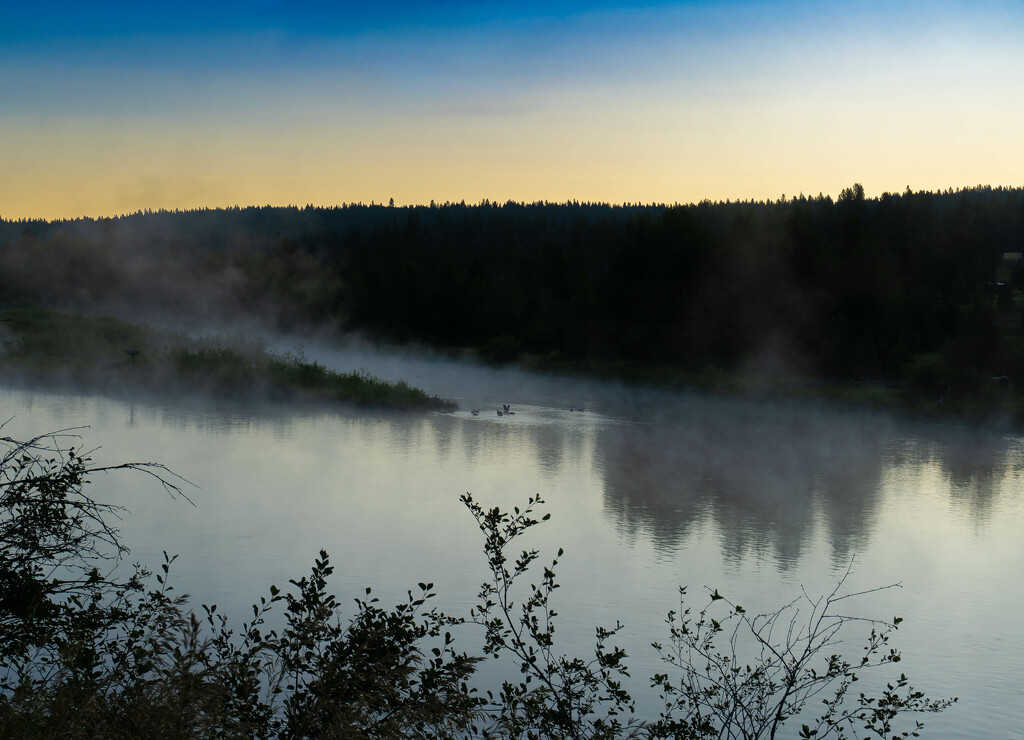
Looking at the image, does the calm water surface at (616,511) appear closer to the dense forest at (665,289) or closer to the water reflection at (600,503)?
the water reflection at (600,503)

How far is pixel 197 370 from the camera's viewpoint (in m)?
28.0

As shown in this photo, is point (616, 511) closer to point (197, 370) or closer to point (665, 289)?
point (197, 370)

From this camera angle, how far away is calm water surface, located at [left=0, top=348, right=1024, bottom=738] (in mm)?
9031

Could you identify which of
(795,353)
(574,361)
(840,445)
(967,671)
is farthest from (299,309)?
(967,671)

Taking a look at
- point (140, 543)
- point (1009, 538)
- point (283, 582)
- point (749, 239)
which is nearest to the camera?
point (283, 582)

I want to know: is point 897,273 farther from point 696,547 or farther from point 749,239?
point 696,547

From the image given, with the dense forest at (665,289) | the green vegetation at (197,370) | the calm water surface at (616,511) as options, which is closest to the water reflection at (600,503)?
the calm water surface at (616,511)

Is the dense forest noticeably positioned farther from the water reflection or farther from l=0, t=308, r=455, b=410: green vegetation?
l=0, t=308, r=455, b=410: green vegetation

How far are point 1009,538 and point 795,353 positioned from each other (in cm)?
2573

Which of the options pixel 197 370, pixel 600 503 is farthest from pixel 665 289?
pixel 600 503

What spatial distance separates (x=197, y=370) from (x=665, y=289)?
896 inches

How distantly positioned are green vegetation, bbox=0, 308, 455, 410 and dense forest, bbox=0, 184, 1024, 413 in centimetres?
1679

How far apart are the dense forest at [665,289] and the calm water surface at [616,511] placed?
12560 mm

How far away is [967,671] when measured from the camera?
789 centimetres
